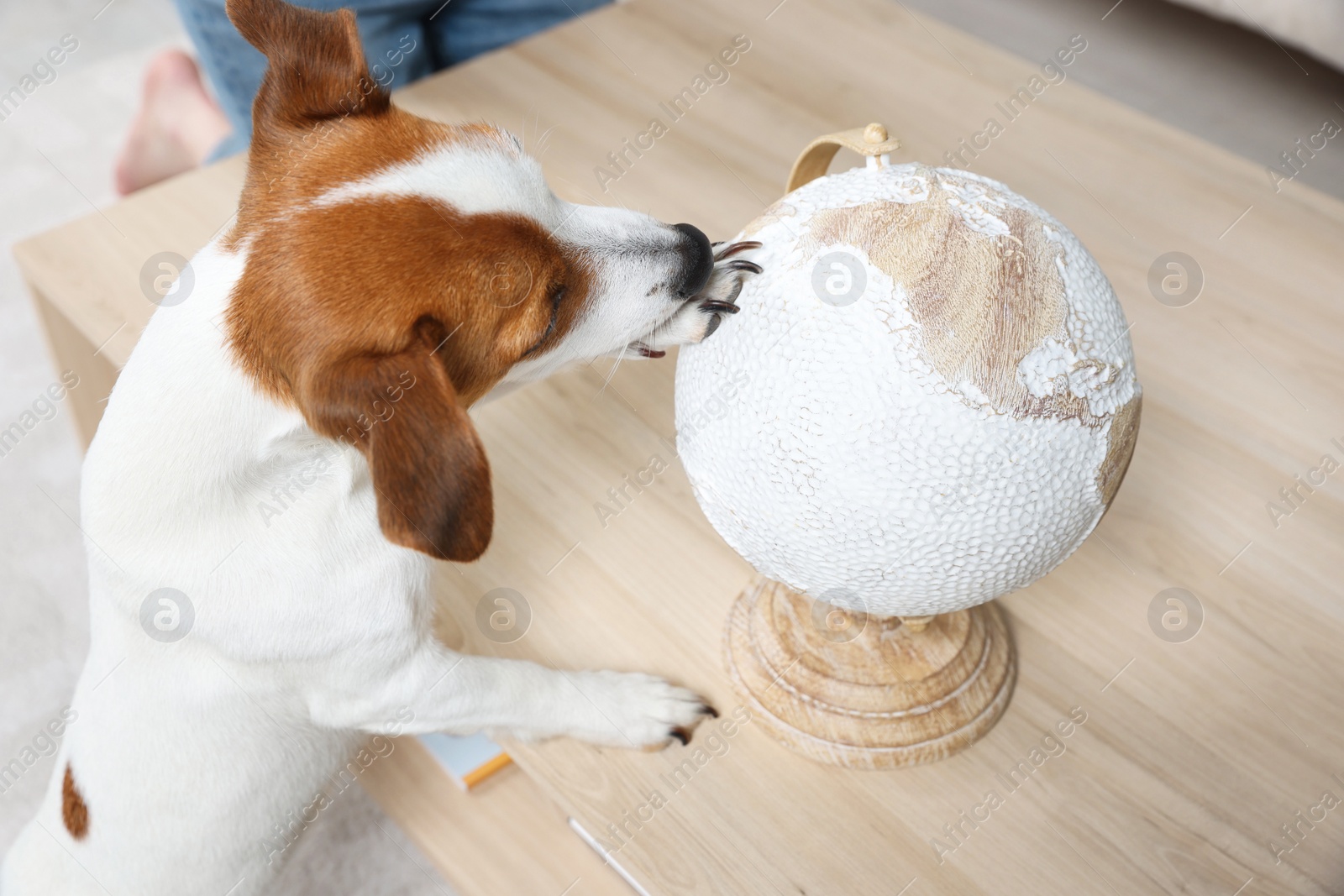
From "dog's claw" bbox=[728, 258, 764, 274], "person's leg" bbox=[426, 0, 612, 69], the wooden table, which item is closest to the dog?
"dog's claw" bbox=[728, 258, 764, 274]

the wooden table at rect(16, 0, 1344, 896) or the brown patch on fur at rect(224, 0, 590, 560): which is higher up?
the brown patch on fur at rect(224, 0, 590, 560)

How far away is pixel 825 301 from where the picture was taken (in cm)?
63

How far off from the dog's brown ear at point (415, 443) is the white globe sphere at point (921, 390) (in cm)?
16

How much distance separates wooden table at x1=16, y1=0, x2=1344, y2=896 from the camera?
2.64 feet

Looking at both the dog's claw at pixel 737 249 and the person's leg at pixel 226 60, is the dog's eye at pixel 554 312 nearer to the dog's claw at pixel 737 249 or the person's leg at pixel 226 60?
the dog's claw at pixel 737 249

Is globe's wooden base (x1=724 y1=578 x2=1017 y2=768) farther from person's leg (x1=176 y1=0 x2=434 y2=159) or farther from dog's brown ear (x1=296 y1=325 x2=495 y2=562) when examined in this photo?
person's leg (x1=176 y1=0 x2=434 y2=159)

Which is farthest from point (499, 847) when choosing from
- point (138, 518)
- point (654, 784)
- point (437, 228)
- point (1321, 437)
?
point (1321, 437)

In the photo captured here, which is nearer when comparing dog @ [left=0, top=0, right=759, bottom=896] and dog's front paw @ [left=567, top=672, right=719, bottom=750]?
dog @ [left=0, top=0, right=759, bottom=896]

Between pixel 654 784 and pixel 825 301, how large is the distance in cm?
42

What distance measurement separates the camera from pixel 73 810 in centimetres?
87

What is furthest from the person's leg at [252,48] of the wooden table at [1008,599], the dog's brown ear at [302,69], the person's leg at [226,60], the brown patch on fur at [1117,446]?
the brown patch on fur at [1117,446]

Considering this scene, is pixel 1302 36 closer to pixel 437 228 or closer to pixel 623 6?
pixel 623 6

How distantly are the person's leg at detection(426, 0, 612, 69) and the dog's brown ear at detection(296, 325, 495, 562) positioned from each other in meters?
1.08

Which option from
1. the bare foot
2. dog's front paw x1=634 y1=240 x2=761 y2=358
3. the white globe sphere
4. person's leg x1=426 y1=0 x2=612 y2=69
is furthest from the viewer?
the bare foot
